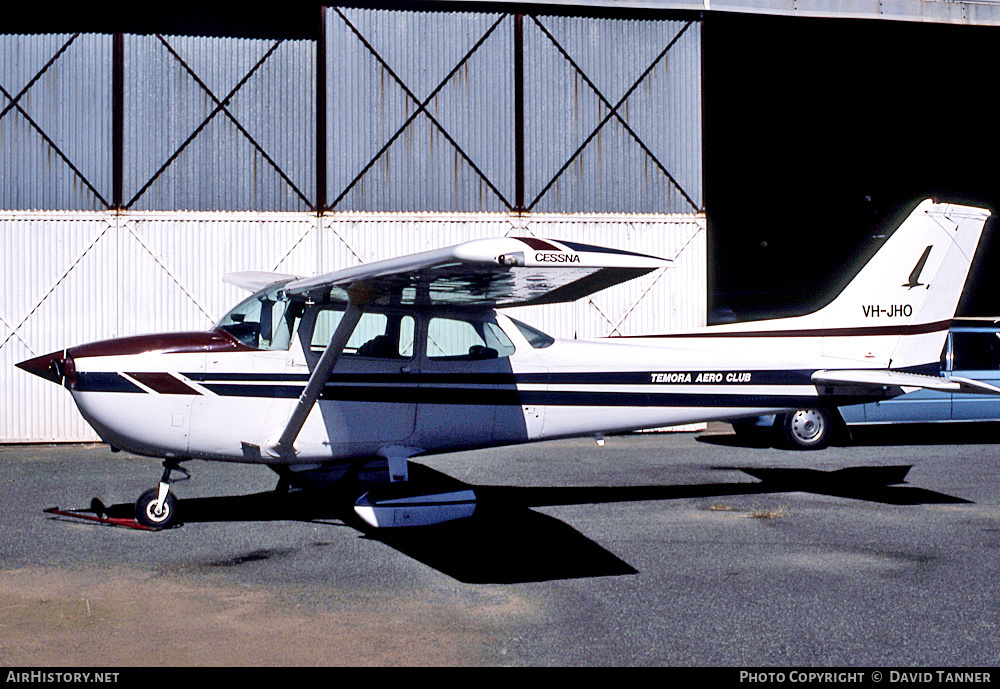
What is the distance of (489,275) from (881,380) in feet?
14.1

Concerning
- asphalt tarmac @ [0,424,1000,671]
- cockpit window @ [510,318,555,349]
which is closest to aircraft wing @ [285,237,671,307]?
cockpit window @ [510,318,555,349]

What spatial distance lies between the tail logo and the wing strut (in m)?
6.05

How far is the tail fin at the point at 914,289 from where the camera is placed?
958 centimetres

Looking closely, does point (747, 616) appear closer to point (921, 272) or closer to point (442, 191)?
point (921, 272)

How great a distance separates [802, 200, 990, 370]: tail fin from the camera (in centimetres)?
958

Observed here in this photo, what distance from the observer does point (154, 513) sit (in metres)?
7.79

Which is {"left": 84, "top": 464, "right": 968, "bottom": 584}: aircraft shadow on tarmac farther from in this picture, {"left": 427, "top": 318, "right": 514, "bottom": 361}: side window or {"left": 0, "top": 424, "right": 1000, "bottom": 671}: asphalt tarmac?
{"left": 427, "top": 318, "right": 514, "bottom": 361}: side window

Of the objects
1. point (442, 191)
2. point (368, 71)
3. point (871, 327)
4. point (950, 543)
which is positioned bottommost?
point (950, 543)

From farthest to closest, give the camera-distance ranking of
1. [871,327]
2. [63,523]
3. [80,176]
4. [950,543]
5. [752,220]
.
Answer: [752,220]
[80,176]
[871,327]
[63,523]
[950,543]

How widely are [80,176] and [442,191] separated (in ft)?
19.8

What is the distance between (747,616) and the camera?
5.33 metres

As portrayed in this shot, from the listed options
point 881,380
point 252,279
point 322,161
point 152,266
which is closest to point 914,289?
point 881,380

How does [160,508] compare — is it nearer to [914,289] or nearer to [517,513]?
[517,513]

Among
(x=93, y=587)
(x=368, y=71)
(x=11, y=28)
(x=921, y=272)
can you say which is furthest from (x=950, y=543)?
(x=11, y=28)
